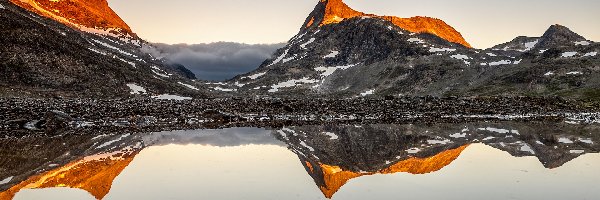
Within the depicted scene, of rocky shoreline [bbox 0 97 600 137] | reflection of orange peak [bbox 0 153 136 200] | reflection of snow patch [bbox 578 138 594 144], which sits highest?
reflection of snow patch [bbox 578 138 594 144]

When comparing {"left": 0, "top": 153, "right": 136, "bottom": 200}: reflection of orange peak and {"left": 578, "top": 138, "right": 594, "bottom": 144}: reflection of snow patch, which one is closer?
{"left": 0, "top": 153, "right": 136, "bottom": 200}: reflection of orange peak

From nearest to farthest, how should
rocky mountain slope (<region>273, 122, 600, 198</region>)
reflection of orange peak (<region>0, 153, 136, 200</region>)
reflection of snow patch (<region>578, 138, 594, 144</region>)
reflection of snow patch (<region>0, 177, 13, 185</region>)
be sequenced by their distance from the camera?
1. reflection of orange peak (<region>0, 153, 136, 200</region>)
2. reflection of snow patch (<region>0, 177, 13, 185</region>)
3. rocky mountain slope (<region>273, 122, 600, 198</region>)
4. reflection of snow patch (<region>578, 138, 594, 144</region>)

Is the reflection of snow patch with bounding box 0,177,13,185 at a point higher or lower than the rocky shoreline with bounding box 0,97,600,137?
higher

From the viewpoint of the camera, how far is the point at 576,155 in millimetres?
29375

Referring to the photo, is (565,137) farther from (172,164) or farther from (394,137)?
(172,164)

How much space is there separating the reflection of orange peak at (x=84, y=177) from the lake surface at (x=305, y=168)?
5 centimetres

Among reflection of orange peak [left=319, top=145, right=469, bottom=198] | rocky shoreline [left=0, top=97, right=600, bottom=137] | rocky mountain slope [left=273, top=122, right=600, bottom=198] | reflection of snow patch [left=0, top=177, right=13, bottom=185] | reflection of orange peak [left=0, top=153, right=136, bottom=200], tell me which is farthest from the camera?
rocky shoreline [left=0, top=97, right=600, bottom=137]

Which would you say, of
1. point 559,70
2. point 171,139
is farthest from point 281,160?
point 559,70

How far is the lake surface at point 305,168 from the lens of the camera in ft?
55.9

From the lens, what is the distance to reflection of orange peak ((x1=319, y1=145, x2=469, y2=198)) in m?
19.0

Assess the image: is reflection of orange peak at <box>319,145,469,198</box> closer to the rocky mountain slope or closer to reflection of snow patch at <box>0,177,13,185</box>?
the rocky mountain slope

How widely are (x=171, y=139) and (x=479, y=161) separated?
72.3ft

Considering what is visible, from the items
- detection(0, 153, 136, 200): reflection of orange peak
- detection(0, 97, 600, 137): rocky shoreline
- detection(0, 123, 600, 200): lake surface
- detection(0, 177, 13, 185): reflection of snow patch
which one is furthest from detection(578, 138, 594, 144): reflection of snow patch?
detection(0, 177, 13, 185): reflection of snow patch

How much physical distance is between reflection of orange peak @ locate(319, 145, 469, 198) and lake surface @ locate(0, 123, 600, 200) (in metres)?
0.06
